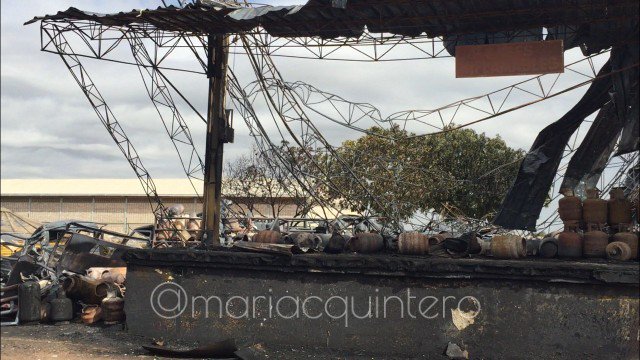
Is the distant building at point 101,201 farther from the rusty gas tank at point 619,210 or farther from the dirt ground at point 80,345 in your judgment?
the rusty gas tank at point 619,210

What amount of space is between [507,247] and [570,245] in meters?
1.07

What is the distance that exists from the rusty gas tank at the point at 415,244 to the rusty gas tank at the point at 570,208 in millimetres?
2395

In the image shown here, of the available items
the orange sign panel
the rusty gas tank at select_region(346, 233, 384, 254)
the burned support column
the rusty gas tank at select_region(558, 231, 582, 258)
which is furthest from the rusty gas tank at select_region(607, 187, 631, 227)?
the burned support column

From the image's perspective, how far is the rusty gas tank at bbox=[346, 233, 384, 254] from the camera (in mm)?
11352

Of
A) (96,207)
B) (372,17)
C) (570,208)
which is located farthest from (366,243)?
(96,207)

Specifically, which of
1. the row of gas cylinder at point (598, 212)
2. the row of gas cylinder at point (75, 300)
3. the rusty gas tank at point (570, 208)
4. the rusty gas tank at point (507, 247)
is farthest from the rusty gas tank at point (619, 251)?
the row of gas cylinder at point (75, 300)

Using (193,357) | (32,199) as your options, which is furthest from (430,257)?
(32,199)

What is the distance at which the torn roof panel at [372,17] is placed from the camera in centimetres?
1170

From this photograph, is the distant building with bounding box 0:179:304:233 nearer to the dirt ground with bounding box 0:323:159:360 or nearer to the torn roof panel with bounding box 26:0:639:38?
the torn roof panel with bounding box 26:0:639:38

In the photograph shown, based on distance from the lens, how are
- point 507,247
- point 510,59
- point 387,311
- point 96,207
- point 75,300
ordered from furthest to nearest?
point 96,207 < point 75,300 < point 510,59 < point 507,247 < point 387,311

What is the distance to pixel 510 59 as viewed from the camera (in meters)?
12.4

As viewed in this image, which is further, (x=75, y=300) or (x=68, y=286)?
(x=75, y=300)

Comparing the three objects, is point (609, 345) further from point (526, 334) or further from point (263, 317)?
point (263, 317)

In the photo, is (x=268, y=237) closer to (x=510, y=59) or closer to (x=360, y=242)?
(x=360, y=242)
